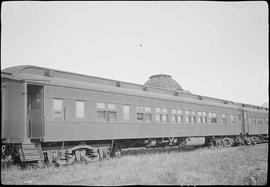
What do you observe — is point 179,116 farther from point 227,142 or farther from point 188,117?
point 227,142

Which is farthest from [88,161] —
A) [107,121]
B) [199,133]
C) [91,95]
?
[199,133]

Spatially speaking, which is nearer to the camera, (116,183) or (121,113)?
(116,183)

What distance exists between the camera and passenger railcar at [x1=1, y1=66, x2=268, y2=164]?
1105 cm

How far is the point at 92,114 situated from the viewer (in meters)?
13.1

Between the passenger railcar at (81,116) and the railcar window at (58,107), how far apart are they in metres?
0.03

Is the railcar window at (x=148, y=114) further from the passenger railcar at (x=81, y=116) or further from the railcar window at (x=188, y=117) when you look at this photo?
the railcar window at (x=188, y=117)

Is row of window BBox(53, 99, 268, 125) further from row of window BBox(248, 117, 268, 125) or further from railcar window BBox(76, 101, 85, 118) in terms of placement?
row of window BBox(248, 117, 268, 125)

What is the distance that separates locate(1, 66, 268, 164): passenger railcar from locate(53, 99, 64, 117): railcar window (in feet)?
0.09

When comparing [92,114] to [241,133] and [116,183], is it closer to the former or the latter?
[116,183]

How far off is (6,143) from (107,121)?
14.2 ft

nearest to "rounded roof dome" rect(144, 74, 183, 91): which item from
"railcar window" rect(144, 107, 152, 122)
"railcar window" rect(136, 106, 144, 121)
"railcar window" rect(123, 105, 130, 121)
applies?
"railcar window" rect(144, 107, 152, 122)

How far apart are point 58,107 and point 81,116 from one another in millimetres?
1145

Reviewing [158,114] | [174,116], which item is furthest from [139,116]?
[174,116]

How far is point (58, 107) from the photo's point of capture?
11.9 meters
